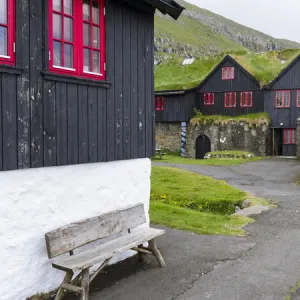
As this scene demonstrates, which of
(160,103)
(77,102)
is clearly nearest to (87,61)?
(77,102)

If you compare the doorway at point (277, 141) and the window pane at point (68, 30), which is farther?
the doorway at point (277, 141)

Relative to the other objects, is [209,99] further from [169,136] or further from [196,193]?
[196,193]

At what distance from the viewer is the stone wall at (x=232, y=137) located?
110 feet

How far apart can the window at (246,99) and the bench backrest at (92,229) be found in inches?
1158

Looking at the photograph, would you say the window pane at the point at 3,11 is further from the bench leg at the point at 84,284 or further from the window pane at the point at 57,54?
the bench leg at the point at 84,284

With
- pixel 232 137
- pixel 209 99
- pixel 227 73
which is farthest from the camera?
pixel 209 99

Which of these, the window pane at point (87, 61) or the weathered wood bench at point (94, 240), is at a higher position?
the window pane at point (87, 61)

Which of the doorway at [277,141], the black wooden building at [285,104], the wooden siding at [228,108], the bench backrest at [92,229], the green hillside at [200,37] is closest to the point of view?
the bench backrest at [92,229]

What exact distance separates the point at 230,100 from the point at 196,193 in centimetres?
2290

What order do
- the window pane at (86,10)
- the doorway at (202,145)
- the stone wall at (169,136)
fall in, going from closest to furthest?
the window pane at (86,10) → the doorway at (202,145) → the stone wall at (169,136)

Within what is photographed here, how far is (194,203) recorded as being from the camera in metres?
13.3

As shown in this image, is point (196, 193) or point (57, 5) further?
point (196, 193)

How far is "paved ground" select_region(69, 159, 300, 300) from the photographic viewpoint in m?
6.17

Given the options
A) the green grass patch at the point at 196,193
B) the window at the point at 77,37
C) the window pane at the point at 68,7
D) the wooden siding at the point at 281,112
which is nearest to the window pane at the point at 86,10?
the window at the point at 77,37
